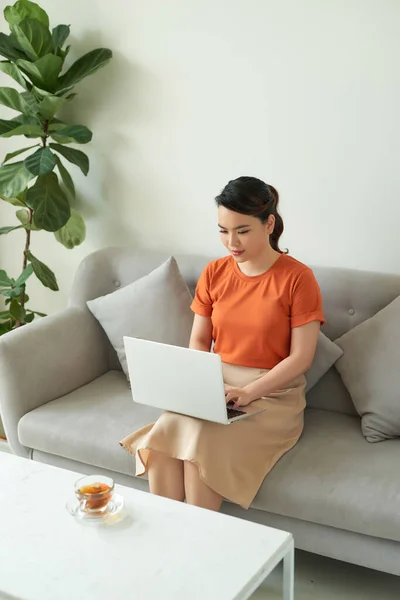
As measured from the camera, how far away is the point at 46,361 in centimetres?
297

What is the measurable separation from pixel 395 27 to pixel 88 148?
55.6 inches

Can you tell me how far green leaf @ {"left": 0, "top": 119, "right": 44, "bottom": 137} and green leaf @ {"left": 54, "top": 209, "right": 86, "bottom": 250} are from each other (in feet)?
1.26

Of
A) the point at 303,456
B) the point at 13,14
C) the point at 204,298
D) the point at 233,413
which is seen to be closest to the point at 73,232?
the point at 13,14

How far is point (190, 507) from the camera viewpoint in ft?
6.77

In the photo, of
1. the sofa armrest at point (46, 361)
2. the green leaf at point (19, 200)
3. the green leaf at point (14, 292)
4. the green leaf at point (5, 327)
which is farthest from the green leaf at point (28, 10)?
the green leaf at point (5, 327)

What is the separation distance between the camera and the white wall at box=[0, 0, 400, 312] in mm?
2867

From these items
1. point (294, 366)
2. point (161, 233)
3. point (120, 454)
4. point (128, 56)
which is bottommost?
point (120, 454)

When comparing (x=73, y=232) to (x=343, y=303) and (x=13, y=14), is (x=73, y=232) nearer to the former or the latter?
(x=13, y=14)

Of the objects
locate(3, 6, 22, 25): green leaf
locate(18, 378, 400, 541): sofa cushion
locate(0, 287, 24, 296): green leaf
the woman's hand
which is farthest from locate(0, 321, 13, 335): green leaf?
the woman's hand

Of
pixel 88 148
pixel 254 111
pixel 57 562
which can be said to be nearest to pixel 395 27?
pixel 254 111

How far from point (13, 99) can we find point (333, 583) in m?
2.18

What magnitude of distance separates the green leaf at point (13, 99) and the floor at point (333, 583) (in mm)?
2027

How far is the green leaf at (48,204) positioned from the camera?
10.8 feet

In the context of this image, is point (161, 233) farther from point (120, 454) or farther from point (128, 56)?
point (120, 454)
